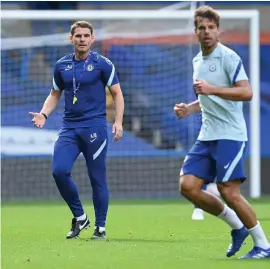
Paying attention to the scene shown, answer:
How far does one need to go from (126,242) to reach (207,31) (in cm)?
255

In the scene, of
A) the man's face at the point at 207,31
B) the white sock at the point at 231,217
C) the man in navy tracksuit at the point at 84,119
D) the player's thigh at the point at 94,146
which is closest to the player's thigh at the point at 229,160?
the white sock at the point at 231,217

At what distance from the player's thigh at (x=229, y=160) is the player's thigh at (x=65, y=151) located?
2402 mm

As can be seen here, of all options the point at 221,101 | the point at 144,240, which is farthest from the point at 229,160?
the point at 144,240

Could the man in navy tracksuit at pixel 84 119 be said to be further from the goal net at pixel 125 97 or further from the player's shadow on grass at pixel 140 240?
the goal net at pixel 125 97

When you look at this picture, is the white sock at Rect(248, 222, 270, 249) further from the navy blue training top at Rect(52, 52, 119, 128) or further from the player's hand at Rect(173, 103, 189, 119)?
the navy blue training top at Rect(52, 52, 119, 128)

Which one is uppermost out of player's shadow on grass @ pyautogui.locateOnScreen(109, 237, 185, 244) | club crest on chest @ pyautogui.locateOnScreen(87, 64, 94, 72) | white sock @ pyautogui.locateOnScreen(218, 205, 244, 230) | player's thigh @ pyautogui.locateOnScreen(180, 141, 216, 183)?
club crest on chest @ pyautogui.locateOnScreen(87, 64, 94, 72)

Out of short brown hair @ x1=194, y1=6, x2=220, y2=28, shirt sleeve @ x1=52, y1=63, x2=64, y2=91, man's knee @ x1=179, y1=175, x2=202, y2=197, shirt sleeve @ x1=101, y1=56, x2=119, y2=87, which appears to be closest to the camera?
short brown hair @ x1=194, y1=6, x2=220, y2=28

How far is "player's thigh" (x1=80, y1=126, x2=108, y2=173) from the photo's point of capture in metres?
10.4

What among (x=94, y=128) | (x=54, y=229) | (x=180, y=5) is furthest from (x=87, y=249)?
(x=180, y=5)

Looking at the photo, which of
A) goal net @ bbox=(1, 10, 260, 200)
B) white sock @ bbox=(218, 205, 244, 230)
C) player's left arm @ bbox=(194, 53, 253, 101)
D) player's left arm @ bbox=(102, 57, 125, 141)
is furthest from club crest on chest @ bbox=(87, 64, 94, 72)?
goal net @ bbox=(1, 10, 260, 200)

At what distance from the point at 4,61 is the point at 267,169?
5588 millimetres

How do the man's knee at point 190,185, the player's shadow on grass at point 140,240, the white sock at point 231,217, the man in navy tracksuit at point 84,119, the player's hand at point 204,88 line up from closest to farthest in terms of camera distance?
the player's hand at point 204,88
the man's knee at point 190,185
the white sock at point 231,217
the player's shadow on grass at point 140,240
the man in navy tracksuit at point 84,119

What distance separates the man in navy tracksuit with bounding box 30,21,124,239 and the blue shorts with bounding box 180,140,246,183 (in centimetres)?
208

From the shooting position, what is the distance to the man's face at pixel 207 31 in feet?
26.9
